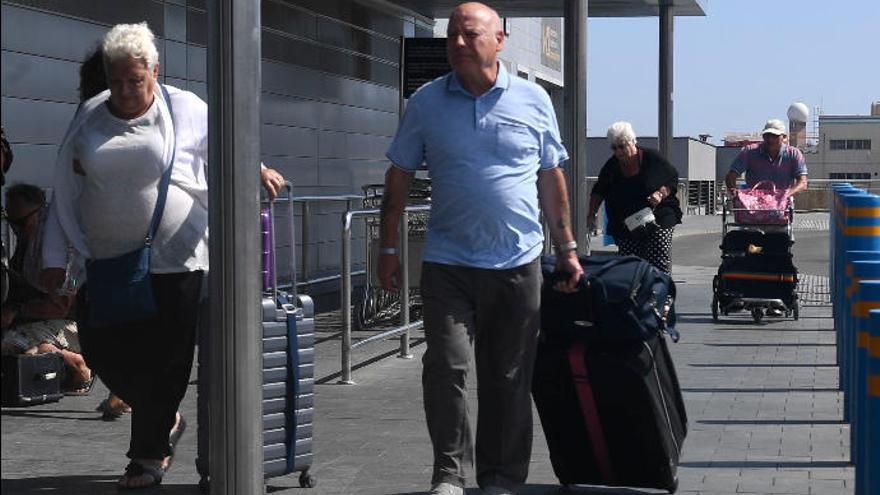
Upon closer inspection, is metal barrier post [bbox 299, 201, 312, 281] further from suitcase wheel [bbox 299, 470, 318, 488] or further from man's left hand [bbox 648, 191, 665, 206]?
suitcase wheel [bbox 299, 470, 318, 488]

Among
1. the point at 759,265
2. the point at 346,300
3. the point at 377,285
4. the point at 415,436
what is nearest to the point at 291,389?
the point at 415,436

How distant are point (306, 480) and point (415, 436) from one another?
1565 mm

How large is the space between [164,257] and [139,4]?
751cm

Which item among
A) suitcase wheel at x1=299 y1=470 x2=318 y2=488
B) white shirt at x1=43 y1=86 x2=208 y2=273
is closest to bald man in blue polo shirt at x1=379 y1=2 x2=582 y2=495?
suitcase wheel at x1=299 y1=470 x2=318 y2=488

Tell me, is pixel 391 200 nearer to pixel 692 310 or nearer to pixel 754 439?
pixel 754 439

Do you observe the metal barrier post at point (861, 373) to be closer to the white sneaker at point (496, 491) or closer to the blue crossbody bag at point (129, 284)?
the white sneaker at point (496, 491)

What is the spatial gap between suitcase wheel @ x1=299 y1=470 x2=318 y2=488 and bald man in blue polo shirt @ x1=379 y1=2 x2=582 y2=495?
0.66m

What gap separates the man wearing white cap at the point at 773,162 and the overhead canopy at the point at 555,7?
642cm

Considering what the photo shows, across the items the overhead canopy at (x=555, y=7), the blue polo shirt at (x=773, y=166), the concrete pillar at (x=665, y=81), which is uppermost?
the overhead canopy at (x=555, y=7)

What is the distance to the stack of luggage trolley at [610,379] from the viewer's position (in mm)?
6328

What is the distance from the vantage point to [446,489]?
247 inches

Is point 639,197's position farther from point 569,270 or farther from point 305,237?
point 569,270

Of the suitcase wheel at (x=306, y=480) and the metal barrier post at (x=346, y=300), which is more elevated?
the metal barrier post at (x=346, y=300)

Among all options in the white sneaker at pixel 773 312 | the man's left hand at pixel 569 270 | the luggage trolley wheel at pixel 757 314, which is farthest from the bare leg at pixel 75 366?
the white sneaker at pixel 773 312
